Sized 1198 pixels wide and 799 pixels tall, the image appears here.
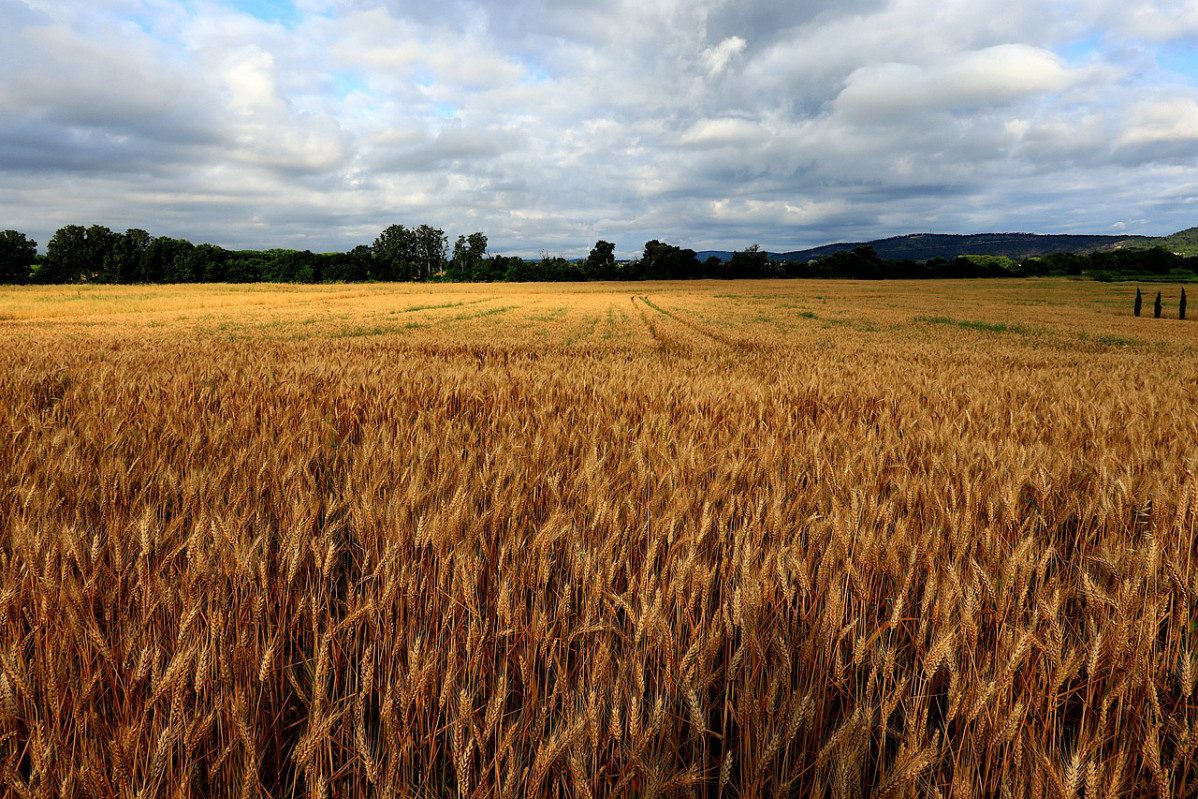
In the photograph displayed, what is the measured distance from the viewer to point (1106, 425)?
3.31 meters

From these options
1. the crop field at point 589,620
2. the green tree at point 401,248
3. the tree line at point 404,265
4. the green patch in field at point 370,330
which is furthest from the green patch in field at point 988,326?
the green tree at point 401,248

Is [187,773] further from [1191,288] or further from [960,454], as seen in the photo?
[1191,288]

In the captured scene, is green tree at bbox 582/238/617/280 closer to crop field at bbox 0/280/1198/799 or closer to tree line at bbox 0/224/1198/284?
tree line at bbox 0/224/1198/284

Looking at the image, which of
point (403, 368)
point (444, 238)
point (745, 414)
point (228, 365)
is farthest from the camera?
point (444, 238)

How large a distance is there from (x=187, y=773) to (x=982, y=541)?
194cm

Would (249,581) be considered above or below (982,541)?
above

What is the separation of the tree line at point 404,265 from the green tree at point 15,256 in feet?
0.44

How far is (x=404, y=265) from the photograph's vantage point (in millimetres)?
108938

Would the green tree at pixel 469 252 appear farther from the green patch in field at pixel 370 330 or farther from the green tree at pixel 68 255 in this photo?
the green patch in field at pixel 370 330

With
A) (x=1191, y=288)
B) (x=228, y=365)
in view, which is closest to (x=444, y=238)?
(x=1191, y=288)

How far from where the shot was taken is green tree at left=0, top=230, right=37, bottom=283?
253 feet

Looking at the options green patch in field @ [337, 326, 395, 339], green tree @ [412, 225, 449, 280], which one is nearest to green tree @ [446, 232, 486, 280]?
green tree @ [412, 225, 449, 280]

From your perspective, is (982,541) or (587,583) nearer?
(587,583)

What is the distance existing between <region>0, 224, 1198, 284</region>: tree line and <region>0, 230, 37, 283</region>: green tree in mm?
134
